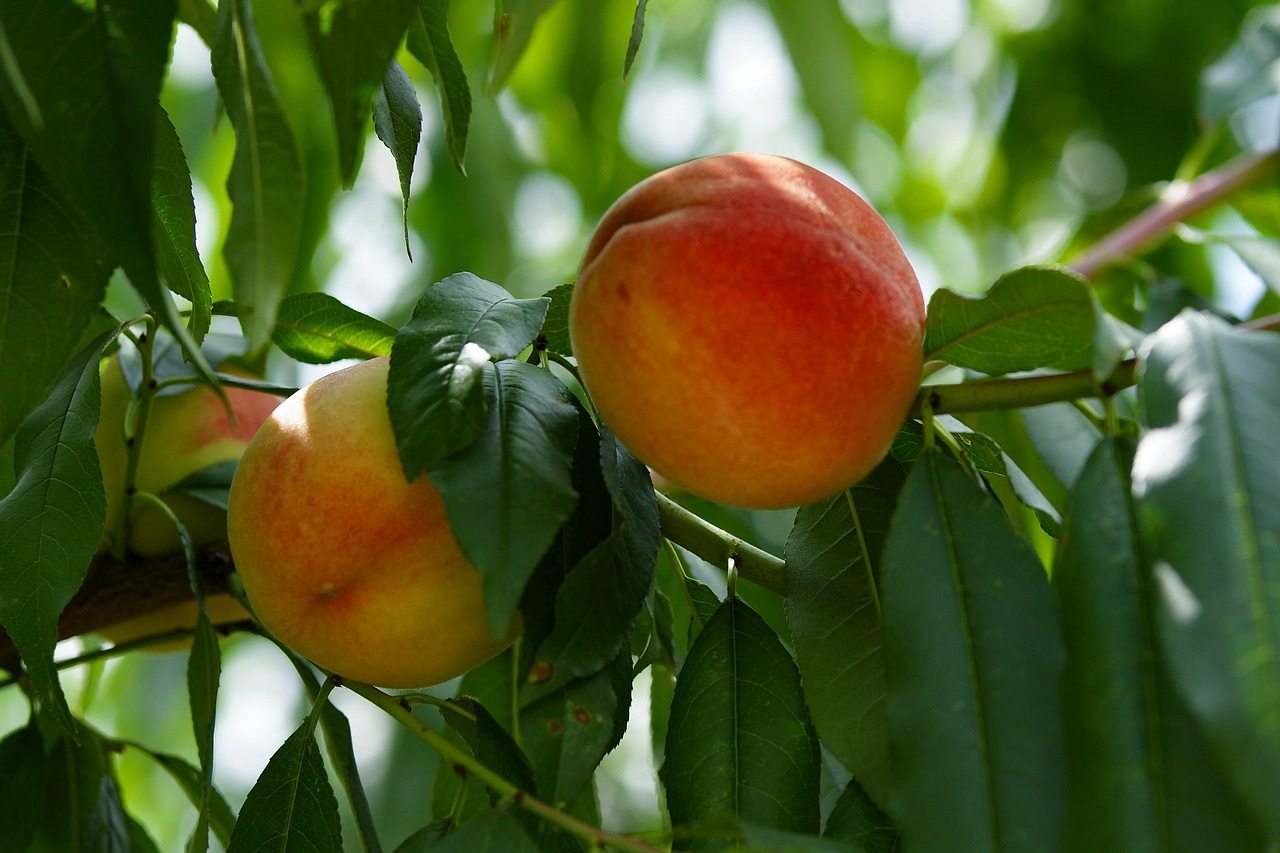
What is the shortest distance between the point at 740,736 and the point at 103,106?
0.53 meters

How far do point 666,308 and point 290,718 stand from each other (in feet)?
6.08

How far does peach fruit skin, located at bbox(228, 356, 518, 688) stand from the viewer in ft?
2.47

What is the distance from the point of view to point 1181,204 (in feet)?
5.70

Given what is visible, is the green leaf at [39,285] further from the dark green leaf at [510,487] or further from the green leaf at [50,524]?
the dark green leaf at [510,487]

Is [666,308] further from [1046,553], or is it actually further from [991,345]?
[1046,553]

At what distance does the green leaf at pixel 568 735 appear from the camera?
26.5 inches

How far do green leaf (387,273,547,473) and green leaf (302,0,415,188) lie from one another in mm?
125

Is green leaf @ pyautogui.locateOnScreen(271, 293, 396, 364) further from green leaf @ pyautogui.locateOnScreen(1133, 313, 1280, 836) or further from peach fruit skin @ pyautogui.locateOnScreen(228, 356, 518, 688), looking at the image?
green leaf @ pyautogui.locateOnScreen(1133, 313, 1280, 836)

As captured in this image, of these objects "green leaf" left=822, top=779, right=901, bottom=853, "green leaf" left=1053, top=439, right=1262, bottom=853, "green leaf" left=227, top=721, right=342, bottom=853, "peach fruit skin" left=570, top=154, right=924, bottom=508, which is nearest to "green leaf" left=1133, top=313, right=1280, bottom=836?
"green leaf" left=1053, top=439, right=1262, bottom=853

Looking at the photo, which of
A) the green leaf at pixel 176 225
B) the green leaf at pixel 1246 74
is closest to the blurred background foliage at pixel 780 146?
the green leaf at pixel 1246 74

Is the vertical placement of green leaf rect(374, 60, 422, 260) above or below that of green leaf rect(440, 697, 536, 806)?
above

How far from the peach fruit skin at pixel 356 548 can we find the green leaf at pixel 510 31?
0.22m

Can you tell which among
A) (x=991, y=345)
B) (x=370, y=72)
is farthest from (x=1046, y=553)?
(x=370, y=72)

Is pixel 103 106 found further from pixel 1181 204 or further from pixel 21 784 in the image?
pixel 1181 204
